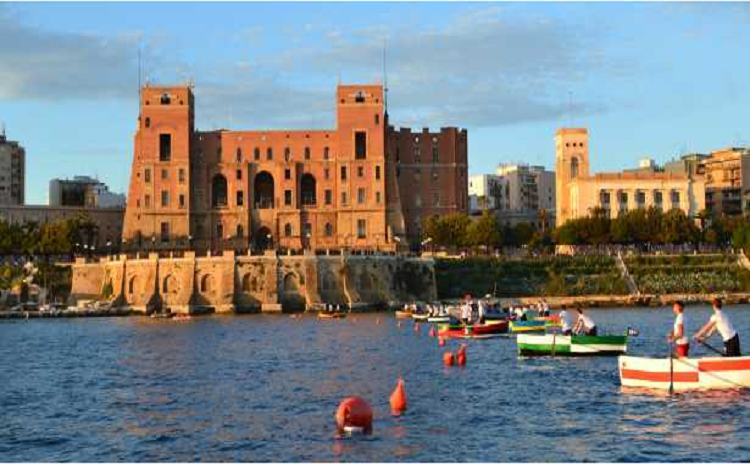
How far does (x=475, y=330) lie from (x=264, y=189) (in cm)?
7687

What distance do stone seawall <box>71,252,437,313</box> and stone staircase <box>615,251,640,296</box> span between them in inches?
1116

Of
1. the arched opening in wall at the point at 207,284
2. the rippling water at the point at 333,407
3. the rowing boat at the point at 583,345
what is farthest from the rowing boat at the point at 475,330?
the arched opening in wall at the point at 207,284

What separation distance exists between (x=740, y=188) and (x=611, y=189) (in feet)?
124

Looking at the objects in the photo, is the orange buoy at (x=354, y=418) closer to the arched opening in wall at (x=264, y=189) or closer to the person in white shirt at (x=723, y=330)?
the person in white shirt at (x=723, y=330)

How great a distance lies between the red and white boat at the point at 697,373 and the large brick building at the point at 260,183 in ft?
320

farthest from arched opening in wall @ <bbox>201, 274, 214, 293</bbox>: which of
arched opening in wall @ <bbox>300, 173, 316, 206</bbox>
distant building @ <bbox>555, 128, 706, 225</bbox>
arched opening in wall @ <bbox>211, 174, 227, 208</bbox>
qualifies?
distant building @ <bbox>555, 128, 706, 225</bbox>

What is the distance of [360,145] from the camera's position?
147000 millimetres

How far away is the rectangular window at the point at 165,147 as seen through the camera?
14557 centimetres

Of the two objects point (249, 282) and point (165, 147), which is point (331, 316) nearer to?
point (249, 282)

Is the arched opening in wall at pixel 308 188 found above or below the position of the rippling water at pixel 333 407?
above

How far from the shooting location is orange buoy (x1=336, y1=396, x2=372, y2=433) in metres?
38.3

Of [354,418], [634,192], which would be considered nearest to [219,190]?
[634,192]

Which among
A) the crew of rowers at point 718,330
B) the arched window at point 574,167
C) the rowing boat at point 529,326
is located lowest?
the rowing boat at point 529,326

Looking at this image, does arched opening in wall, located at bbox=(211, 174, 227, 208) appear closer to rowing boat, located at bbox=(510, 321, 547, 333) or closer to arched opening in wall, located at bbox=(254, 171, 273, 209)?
arched opening in wall, located at bbox=(254, 171, 273, 209)
